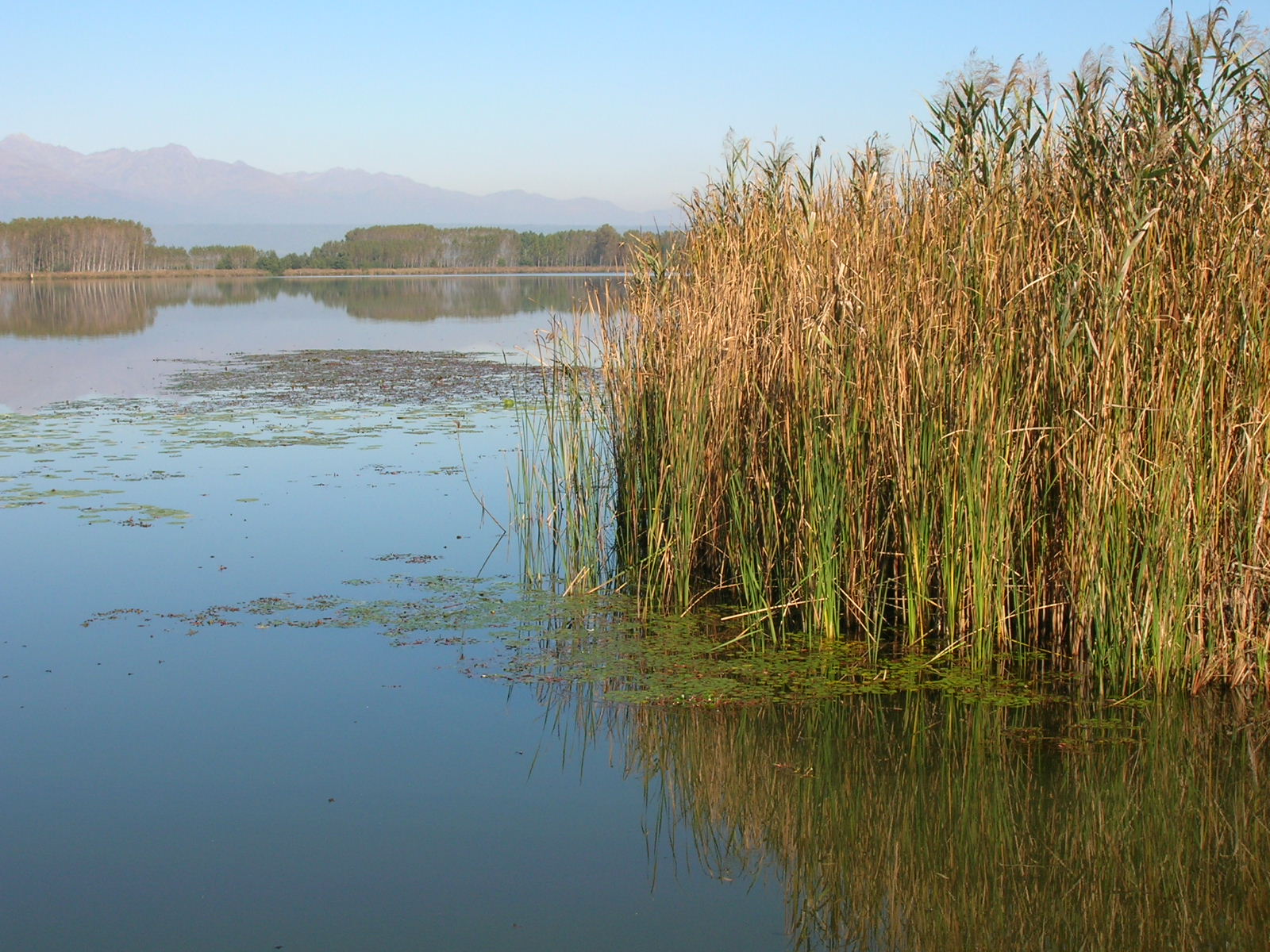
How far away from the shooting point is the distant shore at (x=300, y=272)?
173ft

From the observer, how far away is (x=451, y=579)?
5.36m

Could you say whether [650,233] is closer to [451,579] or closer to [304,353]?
[451,579]

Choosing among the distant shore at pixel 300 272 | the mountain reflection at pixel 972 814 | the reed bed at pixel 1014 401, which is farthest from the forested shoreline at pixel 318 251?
the mountain reflection at pixel 972 814

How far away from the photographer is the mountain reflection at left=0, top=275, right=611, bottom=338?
76.7ft

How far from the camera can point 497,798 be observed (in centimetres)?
334

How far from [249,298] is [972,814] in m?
34.8

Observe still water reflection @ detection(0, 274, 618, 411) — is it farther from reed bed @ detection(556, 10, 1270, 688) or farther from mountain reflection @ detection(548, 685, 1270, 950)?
mountain reflection @ detection(548, 685, 1270, 950)

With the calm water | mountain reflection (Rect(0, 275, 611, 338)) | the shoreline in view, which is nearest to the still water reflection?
mountain reflection (Rect(0, 275, 611, 338))

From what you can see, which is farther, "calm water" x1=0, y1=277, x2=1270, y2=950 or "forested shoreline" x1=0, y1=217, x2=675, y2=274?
"forested shoreline" x1=0, y1=217, x2=675, y2=274

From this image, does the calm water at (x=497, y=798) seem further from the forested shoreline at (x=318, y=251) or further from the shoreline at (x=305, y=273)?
the forested shoreline at (x=318, y=251)

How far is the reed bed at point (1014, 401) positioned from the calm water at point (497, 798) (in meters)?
0.45

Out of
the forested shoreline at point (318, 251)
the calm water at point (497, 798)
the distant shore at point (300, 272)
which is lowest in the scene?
the calm water at point (497, 798)

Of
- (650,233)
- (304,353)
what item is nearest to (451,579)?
(650,233)

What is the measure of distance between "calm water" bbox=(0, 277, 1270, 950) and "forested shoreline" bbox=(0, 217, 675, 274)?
169 ft
